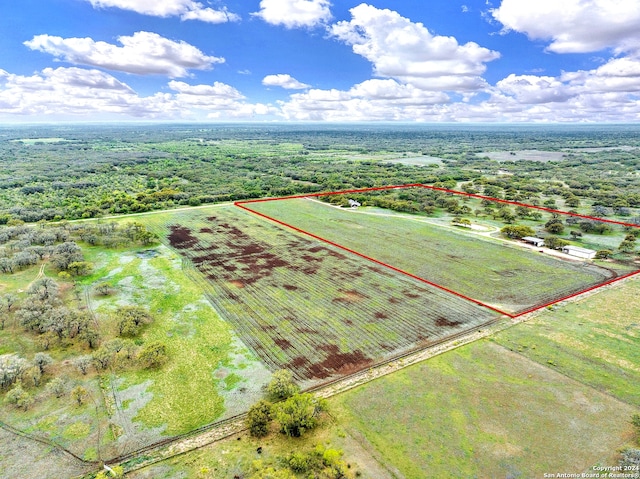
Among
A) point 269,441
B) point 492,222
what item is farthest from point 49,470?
point 492,222

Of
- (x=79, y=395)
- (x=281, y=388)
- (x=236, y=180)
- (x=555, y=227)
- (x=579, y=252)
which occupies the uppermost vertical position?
(x=281, y=388)

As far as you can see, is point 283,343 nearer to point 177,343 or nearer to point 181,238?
point 177,343

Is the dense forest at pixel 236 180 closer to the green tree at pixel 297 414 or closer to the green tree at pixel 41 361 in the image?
the green tree at pixel 41 361

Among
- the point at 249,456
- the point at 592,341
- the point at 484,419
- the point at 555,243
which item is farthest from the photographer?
the point at 555,243

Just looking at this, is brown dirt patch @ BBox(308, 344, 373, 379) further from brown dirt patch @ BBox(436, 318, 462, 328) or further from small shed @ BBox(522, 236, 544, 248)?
small shed @ BBox(522, 236, 544, 248)

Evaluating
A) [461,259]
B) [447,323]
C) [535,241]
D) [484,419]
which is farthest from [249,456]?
[535,241]

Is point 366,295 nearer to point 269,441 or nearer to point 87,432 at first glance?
point 269,441

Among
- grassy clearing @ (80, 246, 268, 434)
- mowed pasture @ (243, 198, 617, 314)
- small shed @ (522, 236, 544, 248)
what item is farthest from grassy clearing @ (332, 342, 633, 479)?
small shed @ (522, 236, 544, 248)
